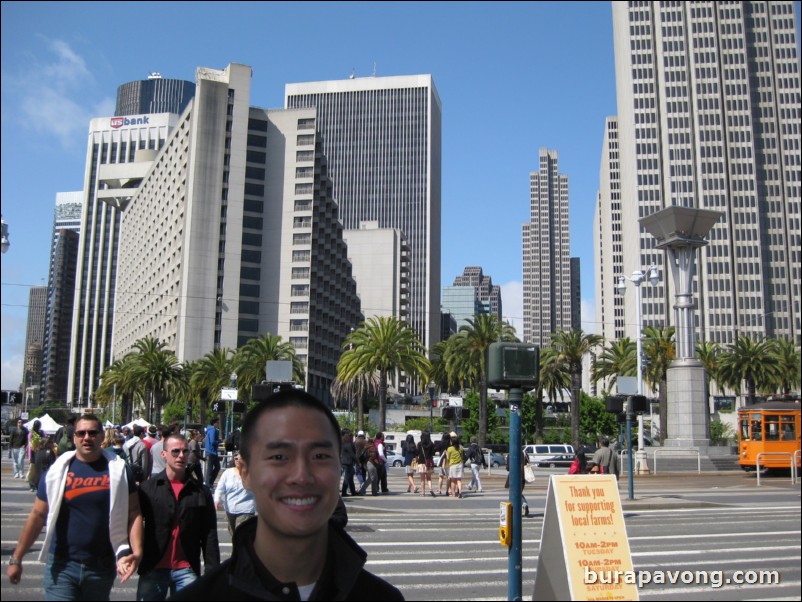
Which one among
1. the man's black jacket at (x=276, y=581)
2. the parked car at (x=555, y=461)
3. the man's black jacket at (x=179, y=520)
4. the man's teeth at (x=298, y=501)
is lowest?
the parked car at (x=555, y=461)

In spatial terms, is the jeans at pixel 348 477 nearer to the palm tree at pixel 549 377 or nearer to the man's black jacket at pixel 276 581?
the man's black jacket at pixel 276 581

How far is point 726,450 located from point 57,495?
44.2 meters

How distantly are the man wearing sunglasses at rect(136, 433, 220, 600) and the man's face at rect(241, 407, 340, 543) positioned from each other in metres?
3.98

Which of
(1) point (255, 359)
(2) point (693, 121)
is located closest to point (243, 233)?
(1) point (255, 359)

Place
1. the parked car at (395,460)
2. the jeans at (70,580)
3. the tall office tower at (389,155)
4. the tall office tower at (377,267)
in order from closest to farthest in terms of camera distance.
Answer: the jeans at (70,580) → the parked car at (395,460) → the tall office tower at (377,267) → the tall office tower at (389,155)

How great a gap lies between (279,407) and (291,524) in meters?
0.38

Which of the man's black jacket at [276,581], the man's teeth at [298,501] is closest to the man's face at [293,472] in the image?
the man's teeth at [298,501]

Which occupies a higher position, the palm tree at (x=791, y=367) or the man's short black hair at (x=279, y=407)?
the palm tree at (x=791, y=367)

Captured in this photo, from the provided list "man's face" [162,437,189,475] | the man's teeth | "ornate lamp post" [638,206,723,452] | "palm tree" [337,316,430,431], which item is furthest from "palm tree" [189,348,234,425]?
the man's teeth

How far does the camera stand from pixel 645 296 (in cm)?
13650

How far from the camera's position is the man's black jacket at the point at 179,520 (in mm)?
6066

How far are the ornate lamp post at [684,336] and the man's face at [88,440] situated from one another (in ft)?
140

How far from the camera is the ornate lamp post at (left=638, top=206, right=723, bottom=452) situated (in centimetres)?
4406

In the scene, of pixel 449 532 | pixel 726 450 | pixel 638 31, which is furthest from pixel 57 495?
pixel 638 31
